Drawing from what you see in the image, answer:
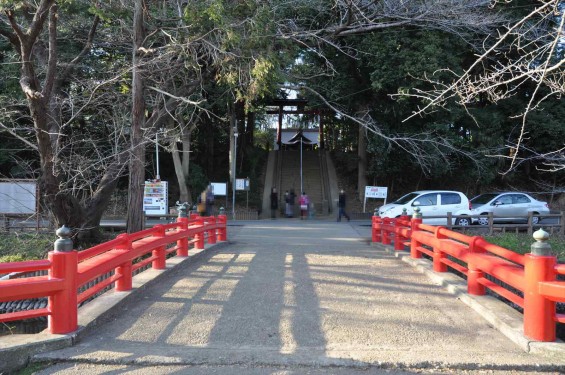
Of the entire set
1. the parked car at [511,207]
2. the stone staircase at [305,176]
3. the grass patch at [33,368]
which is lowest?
the grass patch at [33,368]

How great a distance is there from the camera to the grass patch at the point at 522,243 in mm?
12898

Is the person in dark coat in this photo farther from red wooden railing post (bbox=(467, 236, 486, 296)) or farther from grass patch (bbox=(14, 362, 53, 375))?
grass patch (bbox=(14, 362, 53, 375))

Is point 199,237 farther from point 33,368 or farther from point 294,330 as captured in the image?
point 33,368

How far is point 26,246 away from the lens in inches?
514

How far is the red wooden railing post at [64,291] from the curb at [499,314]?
4.54 m

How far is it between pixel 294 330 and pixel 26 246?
1091 centimetres

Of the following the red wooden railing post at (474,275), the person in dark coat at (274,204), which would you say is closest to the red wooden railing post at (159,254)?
the red wooden railing post at (474,275)

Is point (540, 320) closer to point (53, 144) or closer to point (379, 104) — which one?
point (53, 144)

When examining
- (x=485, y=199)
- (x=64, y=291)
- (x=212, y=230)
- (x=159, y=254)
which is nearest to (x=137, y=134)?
(x=212, y=230)

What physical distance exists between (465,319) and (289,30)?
1129 centimetres

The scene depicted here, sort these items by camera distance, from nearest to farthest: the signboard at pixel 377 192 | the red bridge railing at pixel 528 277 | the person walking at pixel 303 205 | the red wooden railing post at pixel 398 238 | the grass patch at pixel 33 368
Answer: the grass patch at pixel 33 368 → the red bridge railing at pixel 528 277 → the red wooden railing post at pixel 398 238 → the signboard at pixel 377 192 → the person walking at pixel 303 205

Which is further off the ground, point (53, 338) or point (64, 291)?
point (64, 291)

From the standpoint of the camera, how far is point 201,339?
4.79 m

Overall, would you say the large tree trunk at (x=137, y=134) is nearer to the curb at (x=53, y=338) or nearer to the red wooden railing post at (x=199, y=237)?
the red wooden railing post at (x=199, y=237)
